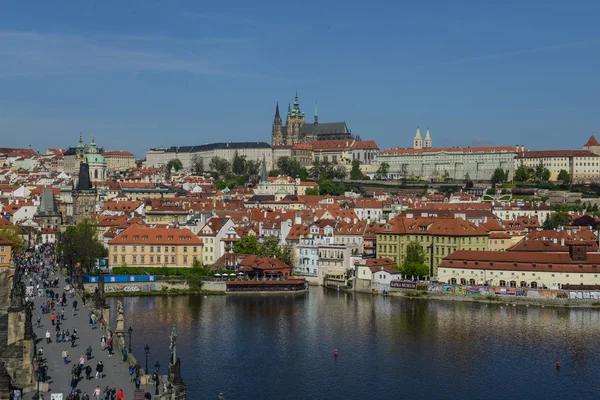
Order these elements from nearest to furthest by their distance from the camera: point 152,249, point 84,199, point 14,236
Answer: point 152,249, point 14,236, point 84,199

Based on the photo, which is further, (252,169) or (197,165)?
(197,165)

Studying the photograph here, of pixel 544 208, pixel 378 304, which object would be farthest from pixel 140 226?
pixel 544 208

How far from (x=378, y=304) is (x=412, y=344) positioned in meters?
11.5

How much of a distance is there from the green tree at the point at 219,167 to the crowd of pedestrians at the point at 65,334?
9275cm

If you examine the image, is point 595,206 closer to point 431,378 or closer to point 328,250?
point 328,250

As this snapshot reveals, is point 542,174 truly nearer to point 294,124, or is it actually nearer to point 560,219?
point 560,219

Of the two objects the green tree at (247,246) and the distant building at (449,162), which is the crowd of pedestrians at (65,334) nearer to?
the green tree at (247,246)

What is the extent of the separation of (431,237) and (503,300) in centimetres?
946

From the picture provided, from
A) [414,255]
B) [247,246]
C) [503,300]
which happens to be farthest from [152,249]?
[503,300]

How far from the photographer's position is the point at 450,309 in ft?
151

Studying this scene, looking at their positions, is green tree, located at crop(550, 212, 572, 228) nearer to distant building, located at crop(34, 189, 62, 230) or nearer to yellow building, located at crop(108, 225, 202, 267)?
yellow building, located at crop(108, 225, 202, 267)

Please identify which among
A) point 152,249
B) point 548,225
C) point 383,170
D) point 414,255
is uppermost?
point 383,170

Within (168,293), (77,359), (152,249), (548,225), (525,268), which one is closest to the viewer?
(77,359)

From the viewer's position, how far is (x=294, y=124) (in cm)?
18162
